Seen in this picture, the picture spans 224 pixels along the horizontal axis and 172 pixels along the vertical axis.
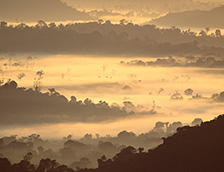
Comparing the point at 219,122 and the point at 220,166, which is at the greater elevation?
the point at 219,122

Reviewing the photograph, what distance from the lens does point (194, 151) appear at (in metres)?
140

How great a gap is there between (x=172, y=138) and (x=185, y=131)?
3.35 meters

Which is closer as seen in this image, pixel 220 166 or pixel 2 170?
pixel 220 166

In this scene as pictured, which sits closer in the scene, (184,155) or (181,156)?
(181,156)

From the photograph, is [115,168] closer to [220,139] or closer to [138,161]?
[138,161]

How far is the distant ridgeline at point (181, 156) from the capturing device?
5266 inches

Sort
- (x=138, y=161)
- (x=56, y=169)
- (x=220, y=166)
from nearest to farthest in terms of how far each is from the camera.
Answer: (x=220, y=166)
(x=138, y=161)
(x=56, y=169)

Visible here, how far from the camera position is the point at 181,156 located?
460 ft

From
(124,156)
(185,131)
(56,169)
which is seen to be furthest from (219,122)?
(56,169)

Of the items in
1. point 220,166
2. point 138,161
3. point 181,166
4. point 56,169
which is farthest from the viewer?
point 56,169

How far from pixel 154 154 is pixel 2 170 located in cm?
2598

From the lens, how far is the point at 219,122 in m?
147

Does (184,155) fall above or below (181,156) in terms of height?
above

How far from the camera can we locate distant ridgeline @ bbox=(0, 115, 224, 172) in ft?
439
